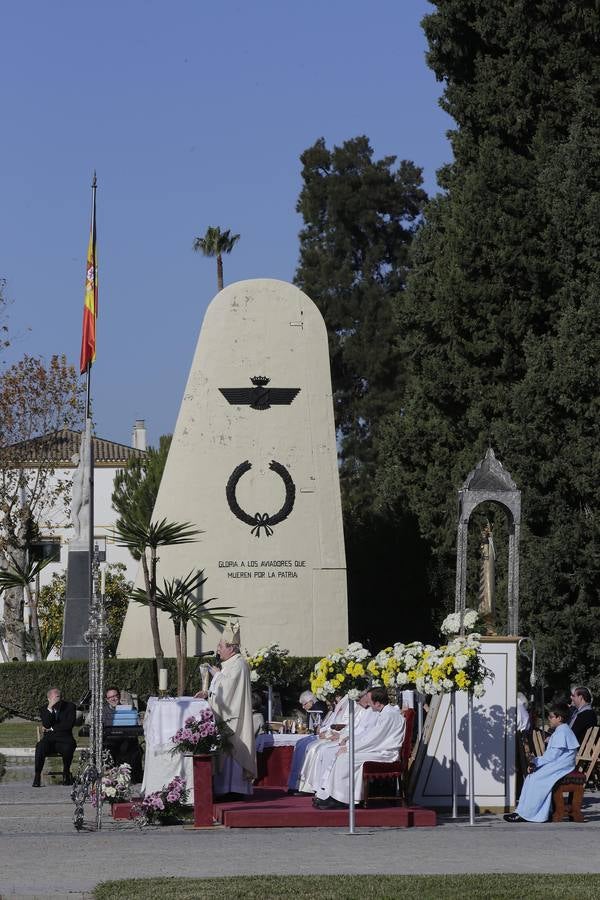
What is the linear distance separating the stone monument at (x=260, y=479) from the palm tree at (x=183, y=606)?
0.25m

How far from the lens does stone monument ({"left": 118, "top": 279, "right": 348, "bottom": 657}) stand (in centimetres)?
2992

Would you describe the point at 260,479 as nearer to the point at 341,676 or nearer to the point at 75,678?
the point at 75,678

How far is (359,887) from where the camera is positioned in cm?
995

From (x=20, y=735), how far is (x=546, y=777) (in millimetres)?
15001

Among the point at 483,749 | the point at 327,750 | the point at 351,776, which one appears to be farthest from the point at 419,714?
the point at 351,776

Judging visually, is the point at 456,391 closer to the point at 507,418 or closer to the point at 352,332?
the point at 507,418

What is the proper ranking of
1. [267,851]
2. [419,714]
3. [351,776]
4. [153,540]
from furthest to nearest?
[153,540], [419,714], [351,776], [267,851]

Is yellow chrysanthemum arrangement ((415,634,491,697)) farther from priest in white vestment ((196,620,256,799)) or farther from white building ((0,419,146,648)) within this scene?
white building ((0,419,146,648))

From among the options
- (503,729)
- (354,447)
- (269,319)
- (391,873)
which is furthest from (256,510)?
(354,447)

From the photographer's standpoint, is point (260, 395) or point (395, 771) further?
point (260, 395)

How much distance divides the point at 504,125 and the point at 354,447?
79.1 feet

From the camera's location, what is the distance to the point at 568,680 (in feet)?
101

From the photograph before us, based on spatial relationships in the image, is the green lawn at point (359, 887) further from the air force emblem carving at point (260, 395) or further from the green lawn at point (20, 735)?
the air force emblem carving at point (260, 395)

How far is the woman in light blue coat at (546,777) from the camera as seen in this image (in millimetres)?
14695
